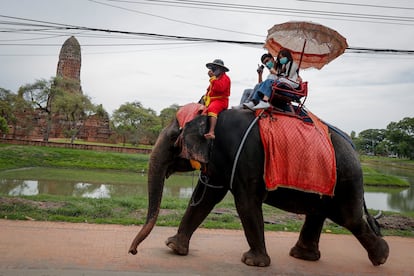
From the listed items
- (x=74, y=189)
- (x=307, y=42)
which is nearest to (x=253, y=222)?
(x=307, y=42)

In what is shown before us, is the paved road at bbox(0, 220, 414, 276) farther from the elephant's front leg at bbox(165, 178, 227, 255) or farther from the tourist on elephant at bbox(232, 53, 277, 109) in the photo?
the tourist on elephant at bbox(232, 53, 277, 109)

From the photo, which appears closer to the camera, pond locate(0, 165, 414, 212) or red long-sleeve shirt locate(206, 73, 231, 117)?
red long-sleeve shirt locate(206, 73, 231, 117)

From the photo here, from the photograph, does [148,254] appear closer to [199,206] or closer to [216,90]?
[199,206]

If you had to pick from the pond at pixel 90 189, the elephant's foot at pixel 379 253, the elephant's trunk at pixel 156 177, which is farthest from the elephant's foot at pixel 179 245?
the pond at pixel 90 189

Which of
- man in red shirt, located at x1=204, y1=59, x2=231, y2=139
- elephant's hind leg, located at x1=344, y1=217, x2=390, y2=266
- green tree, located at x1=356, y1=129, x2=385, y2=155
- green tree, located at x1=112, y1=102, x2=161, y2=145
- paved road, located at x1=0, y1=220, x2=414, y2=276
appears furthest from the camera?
green tree, located at x1=356, y1=129, x2=385, y2=155

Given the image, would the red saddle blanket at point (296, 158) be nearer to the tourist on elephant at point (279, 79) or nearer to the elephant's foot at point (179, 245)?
the tourist on elephant at point (279, 79)

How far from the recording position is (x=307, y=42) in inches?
226

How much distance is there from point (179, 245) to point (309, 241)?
1.86 m

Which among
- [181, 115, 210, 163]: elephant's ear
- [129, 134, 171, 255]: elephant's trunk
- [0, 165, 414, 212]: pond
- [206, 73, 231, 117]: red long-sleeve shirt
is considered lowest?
[0, 165, 414, 212]: pond

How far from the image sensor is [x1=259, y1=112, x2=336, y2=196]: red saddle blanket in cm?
470

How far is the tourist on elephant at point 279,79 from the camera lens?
5.06 metres

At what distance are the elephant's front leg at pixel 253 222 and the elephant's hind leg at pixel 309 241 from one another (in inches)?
34.3

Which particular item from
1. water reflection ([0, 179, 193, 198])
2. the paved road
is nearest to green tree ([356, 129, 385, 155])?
water reflection ([0, 179, 193, 198])

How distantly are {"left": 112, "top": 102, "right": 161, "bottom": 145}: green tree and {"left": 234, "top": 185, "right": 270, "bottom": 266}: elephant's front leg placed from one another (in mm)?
38349
